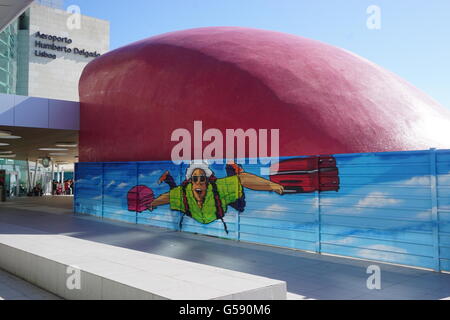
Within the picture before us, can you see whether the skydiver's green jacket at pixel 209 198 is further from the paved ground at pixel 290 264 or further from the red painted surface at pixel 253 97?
the red painted surface at pixel 253 97

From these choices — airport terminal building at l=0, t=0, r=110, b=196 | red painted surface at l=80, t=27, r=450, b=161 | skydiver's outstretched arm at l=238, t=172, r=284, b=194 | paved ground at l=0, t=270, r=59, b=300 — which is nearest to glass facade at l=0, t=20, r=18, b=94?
airport terminal building at l=0, t=0, r=110, b=196

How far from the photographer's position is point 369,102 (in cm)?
1344

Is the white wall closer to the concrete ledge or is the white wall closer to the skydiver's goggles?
the skydiver's goggles

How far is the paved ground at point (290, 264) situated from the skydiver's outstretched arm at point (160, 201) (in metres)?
0.84

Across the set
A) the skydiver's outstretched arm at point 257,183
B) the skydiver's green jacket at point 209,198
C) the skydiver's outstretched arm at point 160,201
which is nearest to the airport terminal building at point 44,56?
the skydiver's outstretched arm at point 160,201

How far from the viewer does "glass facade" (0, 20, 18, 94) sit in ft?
156

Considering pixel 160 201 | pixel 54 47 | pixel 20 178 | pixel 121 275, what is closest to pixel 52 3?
pixel 54 47

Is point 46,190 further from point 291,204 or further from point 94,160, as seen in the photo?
point 291,204

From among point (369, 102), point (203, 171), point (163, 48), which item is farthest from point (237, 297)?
point (163, 48)

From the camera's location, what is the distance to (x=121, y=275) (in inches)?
216

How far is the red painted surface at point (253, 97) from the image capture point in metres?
12.4

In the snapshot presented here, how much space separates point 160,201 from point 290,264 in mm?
6541

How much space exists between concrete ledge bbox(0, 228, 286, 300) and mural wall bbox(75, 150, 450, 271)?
4184 mm

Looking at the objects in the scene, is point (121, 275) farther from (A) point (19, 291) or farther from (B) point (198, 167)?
(B) point (198, 167)
